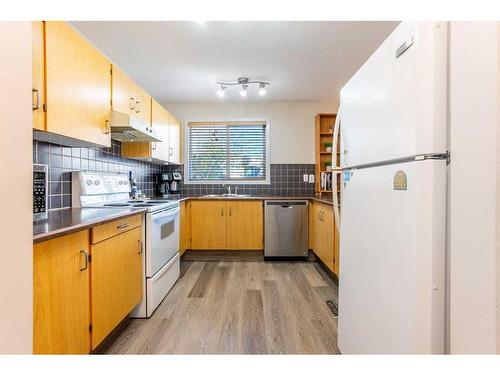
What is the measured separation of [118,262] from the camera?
158 centimetres

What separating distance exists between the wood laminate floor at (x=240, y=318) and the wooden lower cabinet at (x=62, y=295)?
45 cm

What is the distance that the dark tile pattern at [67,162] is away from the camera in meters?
1.76

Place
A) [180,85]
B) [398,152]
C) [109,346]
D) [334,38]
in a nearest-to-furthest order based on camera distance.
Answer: [398,152] → [109,346] → [334,38] → [180,85]

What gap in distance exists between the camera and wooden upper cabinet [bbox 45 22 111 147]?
131cm

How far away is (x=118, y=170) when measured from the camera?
2.70m

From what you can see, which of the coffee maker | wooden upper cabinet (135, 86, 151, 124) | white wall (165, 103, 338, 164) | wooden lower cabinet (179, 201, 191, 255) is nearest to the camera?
wooden upper cabinet (135, 86, 151, 124)

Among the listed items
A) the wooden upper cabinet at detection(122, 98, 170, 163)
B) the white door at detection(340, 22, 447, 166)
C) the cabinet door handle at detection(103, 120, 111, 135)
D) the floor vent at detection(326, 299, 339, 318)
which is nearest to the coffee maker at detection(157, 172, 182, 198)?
the wooden upper cabinet at detection(122, 98, 170, 163)

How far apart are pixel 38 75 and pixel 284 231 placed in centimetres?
286

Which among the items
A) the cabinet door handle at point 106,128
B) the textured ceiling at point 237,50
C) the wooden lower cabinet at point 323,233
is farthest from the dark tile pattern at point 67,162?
the wooden lower cabinet at point 323,233

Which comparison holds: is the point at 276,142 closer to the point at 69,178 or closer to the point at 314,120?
the point at 314,120

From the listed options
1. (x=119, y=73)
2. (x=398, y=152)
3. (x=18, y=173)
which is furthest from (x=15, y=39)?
(x=119, y=73)

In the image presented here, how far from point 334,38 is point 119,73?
184cm

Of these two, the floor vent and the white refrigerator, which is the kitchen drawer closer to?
the white refrigerator

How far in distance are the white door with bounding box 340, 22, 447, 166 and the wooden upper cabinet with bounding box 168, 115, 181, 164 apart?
281 cm
